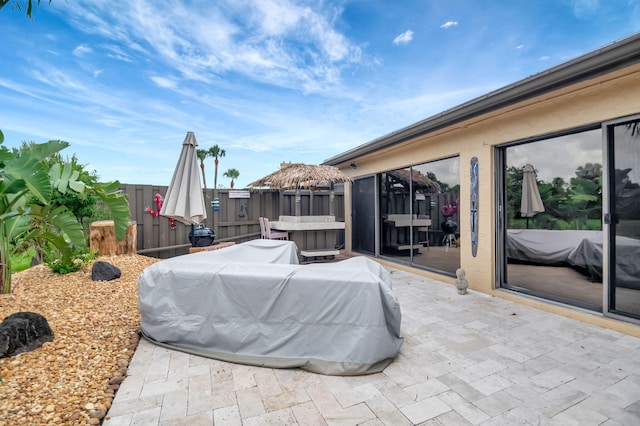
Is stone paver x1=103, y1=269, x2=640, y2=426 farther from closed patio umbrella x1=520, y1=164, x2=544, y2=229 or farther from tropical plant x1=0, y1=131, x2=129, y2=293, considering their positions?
closed patio umbrella x1=520, y1=164, x2=544, y2=229

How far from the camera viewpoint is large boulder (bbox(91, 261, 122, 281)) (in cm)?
440

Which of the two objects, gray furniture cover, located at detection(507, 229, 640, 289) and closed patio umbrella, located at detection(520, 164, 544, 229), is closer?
gray furniture cover, located at detection(507, 229, 640, 289)

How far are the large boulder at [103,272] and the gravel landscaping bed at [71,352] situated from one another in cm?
10

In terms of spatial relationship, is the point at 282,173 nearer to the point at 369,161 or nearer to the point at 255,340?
the point at 369,161

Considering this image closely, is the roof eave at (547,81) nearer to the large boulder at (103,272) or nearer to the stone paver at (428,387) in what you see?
the stone paver at (428,387)

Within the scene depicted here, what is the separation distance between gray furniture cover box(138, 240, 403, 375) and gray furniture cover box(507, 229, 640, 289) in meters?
2.78

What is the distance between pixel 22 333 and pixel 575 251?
7.23 meters

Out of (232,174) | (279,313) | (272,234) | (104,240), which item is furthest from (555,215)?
(232,174)

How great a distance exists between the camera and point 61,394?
2002 millimetres

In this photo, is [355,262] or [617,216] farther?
[617,216]

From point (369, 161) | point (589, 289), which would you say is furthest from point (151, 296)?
point (369, 161)

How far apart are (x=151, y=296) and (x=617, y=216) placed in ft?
16.4

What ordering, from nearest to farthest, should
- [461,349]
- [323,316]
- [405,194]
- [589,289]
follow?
[323,316] < [461,349] < [589,289] < [405,194]

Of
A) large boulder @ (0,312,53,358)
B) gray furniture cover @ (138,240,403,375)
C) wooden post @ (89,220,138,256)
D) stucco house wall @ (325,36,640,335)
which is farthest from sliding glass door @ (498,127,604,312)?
wooden post @ (89,220,138,256)
